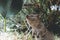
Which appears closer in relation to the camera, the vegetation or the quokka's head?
the quokka's head

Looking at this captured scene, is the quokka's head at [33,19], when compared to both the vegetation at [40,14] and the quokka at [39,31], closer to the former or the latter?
the quokka at [39,31]

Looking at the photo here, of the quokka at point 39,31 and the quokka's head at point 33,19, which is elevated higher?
the quokka's head at point 33,19

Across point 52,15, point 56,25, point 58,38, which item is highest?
point 52,15

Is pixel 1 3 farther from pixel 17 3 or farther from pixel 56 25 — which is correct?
pixel 56 25

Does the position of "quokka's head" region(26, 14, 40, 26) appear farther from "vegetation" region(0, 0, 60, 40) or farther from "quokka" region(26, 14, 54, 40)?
"vegetation" region(0, 0, 60, 40)

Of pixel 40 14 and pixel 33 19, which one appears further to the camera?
pixel 40 14

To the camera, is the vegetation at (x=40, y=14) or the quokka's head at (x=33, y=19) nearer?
the quokka's head at (x=33, y=19)

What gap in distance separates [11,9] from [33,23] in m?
0.57

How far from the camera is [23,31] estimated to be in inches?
49.8

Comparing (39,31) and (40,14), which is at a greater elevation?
(40,14)

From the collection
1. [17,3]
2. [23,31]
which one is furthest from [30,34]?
[17,3]

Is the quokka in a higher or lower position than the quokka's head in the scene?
lower

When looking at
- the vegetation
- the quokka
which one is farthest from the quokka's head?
the vegetation

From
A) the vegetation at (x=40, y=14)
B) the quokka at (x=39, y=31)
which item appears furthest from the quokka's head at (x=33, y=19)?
the vegetation at (x=40, y=14)
